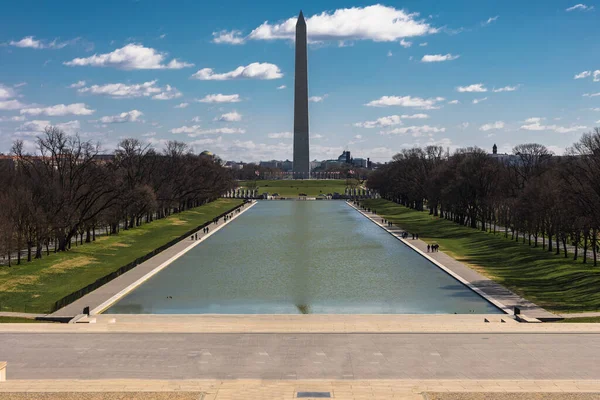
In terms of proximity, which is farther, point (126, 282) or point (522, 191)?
point (522, 191)

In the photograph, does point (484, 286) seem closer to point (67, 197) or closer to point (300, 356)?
point (300, 356)

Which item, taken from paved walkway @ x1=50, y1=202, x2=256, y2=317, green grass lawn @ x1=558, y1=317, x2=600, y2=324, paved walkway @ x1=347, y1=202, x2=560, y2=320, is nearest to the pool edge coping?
paved walkway @ x1=50, y1=202, x2=256, y2=317

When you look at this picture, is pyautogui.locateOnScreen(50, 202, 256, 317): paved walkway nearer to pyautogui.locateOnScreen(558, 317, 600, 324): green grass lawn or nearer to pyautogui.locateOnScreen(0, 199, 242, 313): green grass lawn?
pyautogui.locateOnScreen(0, 199, 242, 313): green grass lawn

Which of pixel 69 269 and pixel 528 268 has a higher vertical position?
pixel 528 268

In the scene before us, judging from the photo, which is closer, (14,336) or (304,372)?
(304,372)

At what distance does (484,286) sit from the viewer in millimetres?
40969

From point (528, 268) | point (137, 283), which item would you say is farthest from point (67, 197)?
point (528, 268)

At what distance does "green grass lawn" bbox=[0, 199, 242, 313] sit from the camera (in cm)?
3794

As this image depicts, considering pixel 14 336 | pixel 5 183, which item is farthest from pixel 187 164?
pixel 14 336

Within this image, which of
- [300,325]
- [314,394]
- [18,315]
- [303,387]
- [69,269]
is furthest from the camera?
[69,269]

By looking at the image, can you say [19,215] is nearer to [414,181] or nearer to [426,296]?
[426,296]

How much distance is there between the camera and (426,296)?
3841 cm

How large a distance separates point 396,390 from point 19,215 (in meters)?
40.9

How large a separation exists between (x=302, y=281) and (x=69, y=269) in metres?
17.8
